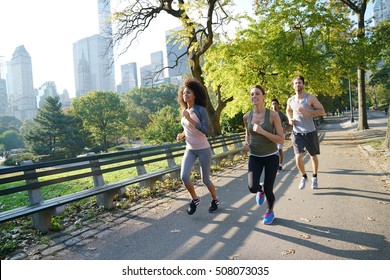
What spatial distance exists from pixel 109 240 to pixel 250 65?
16.0 meters

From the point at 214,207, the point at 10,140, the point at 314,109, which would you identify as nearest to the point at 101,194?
the point at 214,207

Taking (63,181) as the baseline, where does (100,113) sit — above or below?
above

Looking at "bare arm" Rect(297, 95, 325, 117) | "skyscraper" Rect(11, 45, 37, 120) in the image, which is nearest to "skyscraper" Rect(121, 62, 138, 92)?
"skyscraper" Rect(11, 45, 37, 120)

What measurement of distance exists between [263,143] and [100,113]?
59850mm

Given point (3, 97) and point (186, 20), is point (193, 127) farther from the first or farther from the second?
point (3, 97)

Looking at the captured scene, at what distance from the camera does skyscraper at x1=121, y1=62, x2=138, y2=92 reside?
14375 cm

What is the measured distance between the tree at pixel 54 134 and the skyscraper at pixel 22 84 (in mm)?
49940

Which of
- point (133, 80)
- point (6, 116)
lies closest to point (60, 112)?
point (6, 116)

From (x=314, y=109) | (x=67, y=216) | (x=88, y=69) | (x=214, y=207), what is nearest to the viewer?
(x=214, y=207)

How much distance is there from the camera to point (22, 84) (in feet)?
347

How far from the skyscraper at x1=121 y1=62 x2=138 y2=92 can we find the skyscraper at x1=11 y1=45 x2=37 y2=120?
1630 inches

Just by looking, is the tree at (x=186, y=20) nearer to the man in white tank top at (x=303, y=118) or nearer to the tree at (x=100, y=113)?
the man in white tank top at (x=303, y=118)
